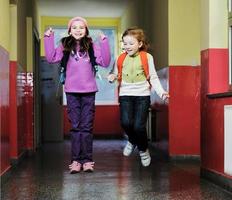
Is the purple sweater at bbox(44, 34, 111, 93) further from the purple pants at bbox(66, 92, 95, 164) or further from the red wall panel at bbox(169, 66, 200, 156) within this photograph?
the red wall panel at bbox(169, 66, 200, 156)

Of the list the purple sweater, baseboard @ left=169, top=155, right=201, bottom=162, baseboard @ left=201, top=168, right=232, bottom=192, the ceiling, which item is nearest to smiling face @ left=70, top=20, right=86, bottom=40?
the purple sweater

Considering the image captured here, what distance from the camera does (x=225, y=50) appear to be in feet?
14.0

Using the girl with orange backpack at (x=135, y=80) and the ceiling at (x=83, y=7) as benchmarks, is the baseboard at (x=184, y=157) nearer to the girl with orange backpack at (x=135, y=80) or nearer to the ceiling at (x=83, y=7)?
the girl with orange backpack at (x=135, y=80)

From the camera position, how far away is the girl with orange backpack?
4160 millimetres

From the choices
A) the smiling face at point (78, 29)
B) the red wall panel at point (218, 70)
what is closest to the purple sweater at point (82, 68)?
the smiling face at point (78, 29)

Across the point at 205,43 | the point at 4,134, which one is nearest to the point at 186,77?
the point at 205,43

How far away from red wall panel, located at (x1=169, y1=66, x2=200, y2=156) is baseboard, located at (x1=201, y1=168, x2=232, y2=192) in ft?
5.26

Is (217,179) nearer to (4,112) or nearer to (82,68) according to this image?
(82,68)

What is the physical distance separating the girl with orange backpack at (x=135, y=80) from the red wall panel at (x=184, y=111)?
1.77 m

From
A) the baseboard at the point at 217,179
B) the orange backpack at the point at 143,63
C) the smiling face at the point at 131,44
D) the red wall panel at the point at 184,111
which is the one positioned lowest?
the baseboard at the point at 217,179

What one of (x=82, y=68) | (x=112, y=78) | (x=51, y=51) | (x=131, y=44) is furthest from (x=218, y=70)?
(x=51, y=51)

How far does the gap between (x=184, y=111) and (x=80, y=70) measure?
2.54 m

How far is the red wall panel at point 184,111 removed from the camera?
6082 mm

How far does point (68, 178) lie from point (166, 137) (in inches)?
87.6
